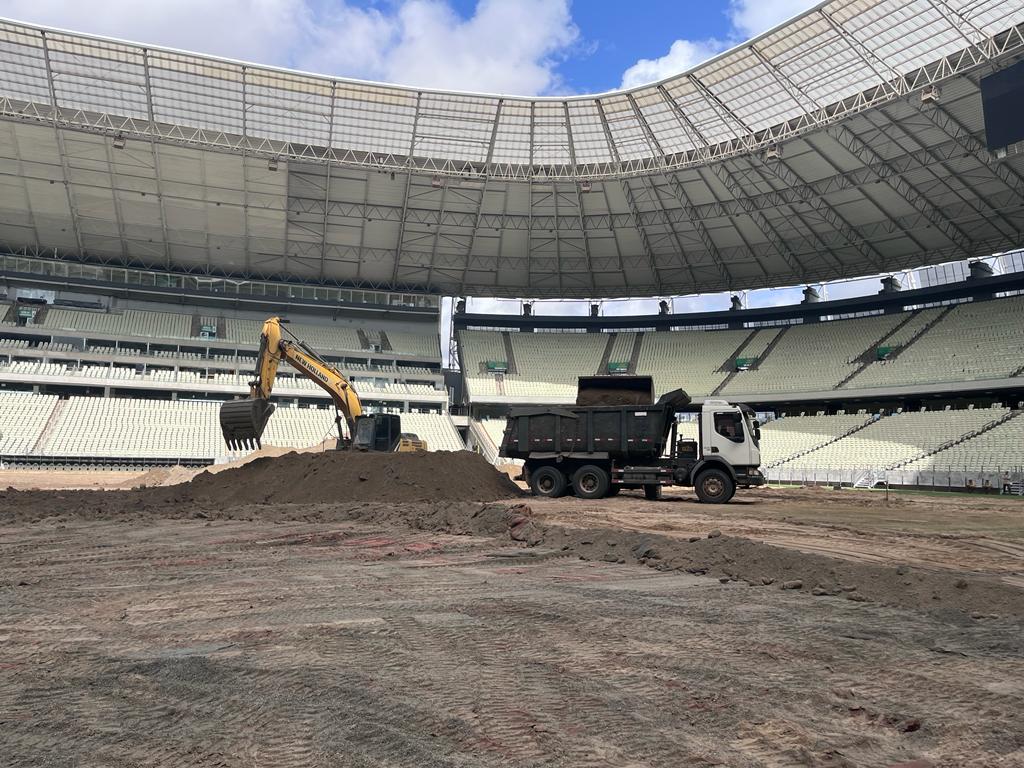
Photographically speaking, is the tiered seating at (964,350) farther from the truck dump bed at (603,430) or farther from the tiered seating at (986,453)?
the truck dump bed at (603,430)

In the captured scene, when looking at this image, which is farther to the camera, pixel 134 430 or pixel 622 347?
pixel 622 347

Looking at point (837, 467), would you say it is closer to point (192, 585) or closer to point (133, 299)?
point (192, 585)

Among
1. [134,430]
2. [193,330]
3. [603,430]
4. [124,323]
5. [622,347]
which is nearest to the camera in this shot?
[603,430]

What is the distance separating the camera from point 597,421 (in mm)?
20609

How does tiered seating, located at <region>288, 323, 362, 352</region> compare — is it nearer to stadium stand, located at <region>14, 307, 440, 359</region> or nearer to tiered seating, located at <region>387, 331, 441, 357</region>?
stadium stand, located at <region>14, 307, 440, 359</region>

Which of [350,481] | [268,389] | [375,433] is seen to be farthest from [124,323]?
[350,481]

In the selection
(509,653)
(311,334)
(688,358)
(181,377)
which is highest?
(311,334)

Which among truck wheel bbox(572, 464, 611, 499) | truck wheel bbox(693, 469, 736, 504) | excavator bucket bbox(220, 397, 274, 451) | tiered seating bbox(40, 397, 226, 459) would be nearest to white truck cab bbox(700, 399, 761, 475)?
truck wheel bbox(693, 469, 736, 504)

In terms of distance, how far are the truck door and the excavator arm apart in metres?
12.9

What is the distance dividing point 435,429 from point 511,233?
14208mm

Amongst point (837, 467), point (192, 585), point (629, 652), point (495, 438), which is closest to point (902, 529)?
point (629, 652)

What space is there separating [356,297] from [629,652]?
51.2 metres

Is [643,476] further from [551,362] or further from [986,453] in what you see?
[551,362]

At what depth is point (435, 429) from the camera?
151 ft
